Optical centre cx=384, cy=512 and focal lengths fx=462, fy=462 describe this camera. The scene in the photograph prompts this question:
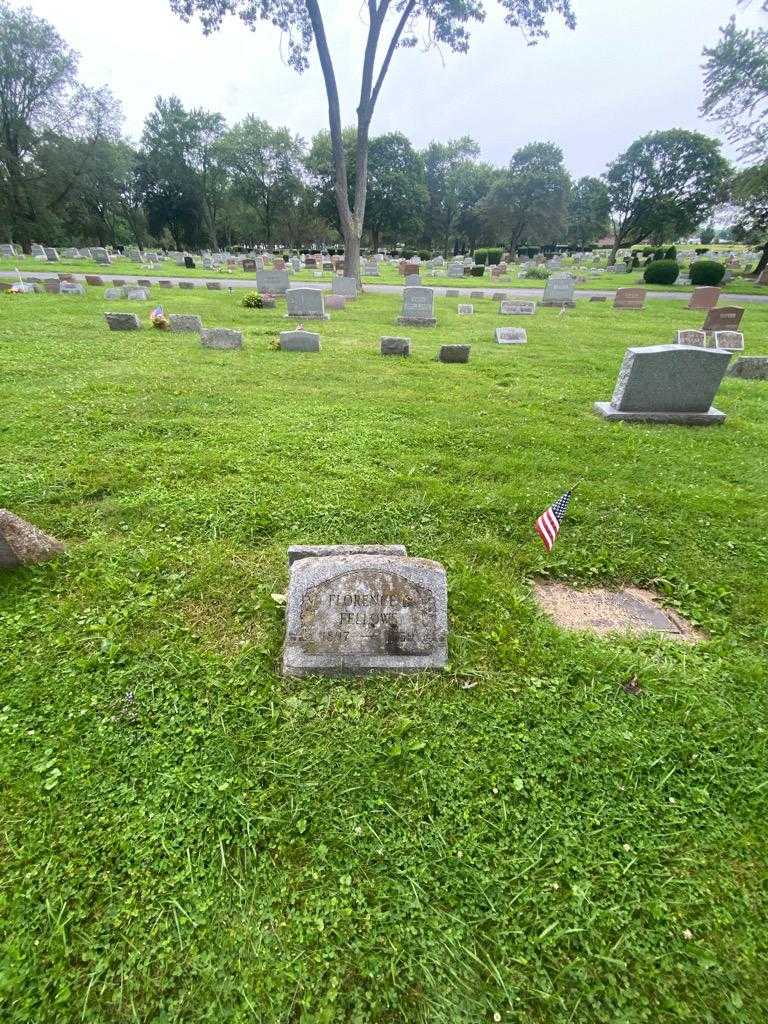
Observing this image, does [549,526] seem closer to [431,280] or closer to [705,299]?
[705,299]

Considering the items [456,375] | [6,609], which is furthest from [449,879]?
[456,375]

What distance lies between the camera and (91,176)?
40.6 meters

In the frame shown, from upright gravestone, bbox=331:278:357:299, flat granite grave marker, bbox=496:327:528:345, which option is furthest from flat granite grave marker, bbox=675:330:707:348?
upright gravestone, bbox=331:278:357:299

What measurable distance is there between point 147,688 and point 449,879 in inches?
67.8

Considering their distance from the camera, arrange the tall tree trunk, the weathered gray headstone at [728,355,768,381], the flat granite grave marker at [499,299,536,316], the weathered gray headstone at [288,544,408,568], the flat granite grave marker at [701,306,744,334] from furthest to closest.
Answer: the tall tree trunk < the flat granite grave marker at [499,299,536,316] < the flat granite grave marker at [701,306,744,334] < the weathered gray headstone at [728,355,768,381] < the weathered gray headstone at [288,544,408,568]

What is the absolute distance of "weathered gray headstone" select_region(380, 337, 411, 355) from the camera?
947 cm

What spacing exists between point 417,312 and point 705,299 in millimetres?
13580

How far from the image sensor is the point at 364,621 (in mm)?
2555

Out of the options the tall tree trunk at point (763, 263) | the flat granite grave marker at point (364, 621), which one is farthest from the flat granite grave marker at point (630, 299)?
the tall tree trunk at point (763, 263)

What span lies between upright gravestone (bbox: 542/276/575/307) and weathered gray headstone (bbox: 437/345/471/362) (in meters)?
12.0

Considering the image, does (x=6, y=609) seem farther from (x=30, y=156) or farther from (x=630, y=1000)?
(x=30, y=156)

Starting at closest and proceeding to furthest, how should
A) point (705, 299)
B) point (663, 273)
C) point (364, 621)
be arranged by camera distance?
1. point (364, 621)
2. point (705, 299)
3. point (663, 273)

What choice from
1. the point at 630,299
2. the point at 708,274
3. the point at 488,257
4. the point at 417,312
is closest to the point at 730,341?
the point at 417,312

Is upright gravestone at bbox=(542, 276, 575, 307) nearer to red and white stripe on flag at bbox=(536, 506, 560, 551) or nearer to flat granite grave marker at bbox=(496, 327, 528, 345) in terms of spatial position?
flat granite grave marker at bbox=(496, 327, 528, 345)
